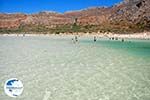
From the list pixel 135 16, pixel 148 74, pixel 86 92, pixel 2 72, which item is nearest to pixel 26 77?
pixel 2 72

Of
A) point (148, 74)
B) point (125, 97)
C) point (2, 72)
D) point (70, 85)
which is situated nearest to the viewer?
point (125, 97)

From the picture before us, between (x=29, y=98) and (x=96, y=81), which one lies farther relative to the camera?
(x=96, y=81)

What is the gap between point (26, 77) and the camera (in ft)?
59.5

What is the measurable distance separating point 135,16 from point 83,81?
158990 mm

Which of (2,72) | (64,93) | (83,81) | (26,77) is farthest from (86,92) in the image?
(2,72)

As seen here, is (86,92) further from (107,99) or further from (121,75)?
(121,75)

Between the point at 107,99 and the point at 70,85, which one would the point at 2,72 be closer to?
the point at 70,85

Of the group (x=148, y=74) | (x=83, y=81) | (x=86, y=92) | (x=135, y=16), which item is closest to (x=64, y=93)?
(x=86, y=92)

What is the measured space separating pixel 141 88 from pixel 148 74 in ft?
15.8

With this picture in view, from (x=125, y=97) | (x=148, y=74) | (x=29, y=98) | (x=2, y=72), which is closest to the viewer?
(x=29, y=98)

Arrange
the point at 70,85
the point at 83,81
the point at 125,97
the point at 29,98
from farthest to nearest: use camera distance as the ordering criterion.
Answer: the point at 83,81
the point at 70,85
the point at 125,97
the point at 29,98

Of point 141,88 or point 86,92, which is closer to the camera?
point 86,92

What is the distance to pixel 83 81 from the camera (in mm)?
17781

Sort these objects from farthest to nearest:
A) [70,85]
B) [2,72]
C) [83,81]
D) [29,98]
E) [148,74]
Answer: [148,74] < [2,72] < [83,81] < [70,85] < [29,98]
